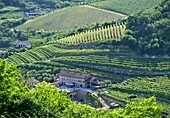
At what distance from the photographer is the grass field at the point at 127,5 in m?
97.6

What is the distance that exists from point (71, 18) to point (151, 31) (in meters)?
29.5

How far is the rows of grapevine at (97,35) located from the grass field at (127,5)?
13812 mm

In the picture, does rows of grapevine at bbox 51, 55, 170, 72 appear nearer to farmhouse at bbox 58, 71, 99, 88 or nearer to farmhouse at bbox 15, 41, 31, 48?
farmhouse at bbox 58, 71, 99, 88

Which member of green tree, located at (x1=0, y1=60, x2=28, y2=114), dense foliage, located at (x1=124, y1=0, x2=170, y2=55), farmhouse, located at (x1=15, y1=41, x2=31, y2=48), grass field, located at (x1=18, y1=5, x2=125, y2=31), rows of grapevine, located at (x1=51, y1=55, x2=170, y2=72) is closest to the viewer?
green tree, located at (x1=0, y1=60, x2=28, y2=114)

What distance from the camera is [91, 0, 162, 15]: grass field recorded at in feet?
320

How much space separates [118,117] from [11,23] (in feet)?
260

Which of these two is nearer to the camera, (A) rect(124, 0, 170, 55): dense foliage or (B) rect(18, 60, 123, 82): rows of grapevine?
(B) rect(18, 60, 123, 82): rows of grapevine

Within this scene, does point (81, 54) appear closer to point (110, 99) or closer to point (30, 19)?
point (110, 99)

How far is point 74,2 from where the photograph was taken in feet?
408

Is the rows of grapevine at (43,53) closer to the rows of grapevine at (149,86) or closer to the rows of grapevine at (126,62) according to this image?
the rows of grapevine at (126,62)

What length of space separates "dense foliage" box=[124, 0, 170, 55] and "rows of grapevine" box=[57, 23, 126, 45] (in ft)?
7.33

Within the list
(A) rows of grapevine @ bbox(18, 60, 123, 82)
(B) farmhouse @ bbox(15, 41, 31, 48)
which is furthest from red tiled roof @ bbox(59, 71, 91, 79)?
(B) farmhouse @ bbox(15, 41, 31, 48)

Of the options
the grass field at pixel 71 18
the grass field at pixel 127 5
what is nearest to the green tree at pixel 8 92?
the grass field at pixel 71 18

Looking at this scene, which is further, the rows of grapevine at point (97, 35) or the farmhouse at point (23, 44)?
the farmhouse at point (23, 44)
